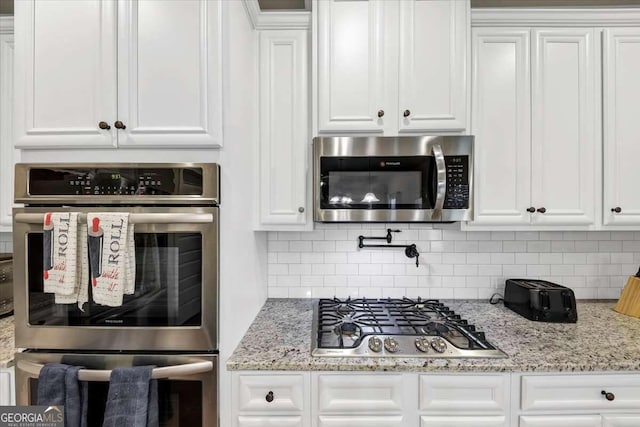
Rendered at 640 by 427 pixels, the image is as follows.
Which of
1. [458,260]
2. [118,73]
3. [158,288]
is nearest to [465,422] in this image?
[458,260]

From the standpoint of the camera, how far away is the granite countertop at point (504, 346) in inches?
47.4

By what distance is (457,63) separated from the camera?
1.55 m

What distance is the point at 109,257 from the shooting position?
3.55ft

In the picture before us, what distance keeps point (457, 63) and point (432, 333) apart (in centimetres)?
132

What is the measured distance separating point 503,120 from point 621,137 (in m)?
0.63

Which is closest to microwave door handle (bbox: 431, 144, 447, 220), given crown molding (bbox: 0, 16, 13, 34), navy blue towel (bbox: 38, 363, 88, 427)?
navy blue towel (bbox: 38, 363, 88, 427)

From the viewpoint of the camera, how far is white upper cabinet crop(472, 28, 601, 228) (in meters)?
1.64

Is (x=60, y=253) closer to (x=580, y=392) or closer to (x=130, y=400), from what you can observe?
(x=130, y=400)

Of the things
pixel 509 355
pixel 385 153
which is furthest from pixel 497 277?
pixel 385 153

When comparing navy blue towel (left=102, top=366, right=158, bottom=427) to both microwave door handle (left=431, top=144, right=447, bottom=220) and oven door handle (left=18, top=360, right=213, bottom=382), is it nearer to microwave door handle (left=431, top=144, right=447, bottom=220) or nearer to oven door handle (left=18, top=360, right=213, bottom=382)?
oven door handle (left=18, top=360, right=213, bottom=382)

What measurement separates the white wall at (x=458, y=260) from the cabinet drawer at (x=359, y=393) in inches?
30.3

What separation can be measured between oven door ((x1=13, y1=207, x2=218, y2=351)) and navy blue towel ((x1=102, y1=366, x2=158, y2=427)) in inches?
3.5

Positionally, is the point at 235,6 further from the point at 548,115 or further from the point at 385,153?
the point at 548,115

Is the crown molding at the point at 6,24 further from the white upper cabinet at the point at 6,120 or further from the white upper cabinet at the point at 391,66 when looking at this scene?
the white upper cabinet at the point at 391,66
